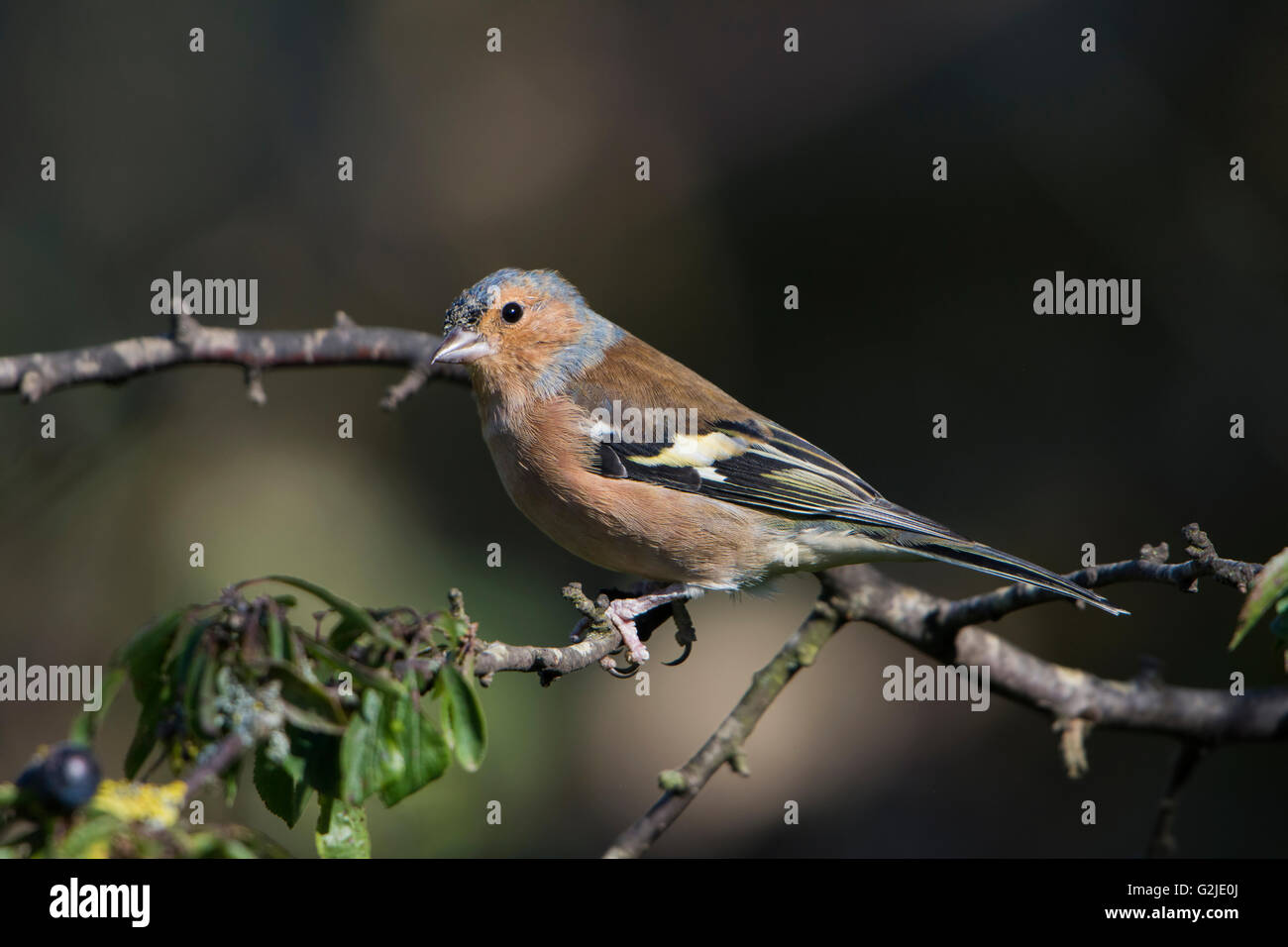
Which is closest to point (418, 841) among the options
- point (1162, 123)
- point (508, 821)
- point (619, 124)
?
point (508, 821)

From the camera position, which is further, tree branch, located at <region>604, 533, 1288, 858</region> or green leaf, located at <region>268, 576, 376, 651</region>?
tree branch, located at <region>604, 533, 1288, 858</region>

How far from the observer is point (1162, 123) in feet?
22.2

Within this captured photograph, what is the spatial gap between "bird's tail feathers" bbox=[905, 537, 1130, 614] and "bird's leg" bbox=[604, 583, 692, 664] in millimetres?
903

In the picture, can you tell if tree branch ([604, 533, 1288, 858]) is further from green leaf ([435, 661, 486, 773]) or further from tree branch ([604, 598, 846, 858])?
green leaf ([435, 661, 486, 773])

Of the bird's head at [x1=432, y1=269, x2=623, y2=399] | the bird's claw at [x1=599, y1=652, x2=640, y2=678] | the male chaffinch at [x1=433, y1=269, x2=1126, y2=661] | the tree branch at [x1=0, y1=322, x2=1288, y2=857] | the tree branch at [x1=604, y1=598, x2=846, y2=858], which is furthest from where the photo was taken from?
the bird's head at [x1=432, y1=269, x2=623, y2=399]

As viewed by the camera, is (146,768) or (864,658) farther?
(864,658)

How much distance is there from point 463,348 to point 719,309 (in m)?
3.54

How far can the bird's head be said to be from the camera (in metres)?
4.29

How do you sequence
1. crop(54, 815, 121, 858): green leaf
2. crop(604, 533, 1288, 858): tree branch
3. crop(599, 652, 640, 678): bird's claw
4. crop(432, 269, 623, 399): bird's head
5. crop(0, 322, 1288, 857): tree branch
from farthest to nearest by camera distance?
crop(432, 269, 623, 399): bird's head
crop(599, 652, 640, 678): bird's claw
crop(604, 533, 1288, 858): tree branch
crop(0, 322, 1288, 857): tree branch
crop(54, 815, 121, 858): green leaf

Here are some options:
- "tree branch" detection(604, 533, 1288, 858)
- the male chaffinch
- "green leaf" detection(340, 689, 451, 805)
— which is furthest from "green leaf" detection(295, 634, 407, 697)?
the male chaffinch

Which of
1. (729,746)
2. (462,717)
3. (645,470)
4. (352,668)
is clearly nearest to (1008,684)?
(729,746)

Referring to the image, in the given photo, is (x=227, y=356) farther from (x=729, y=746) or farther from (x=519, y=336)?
(x=729, y=746)
